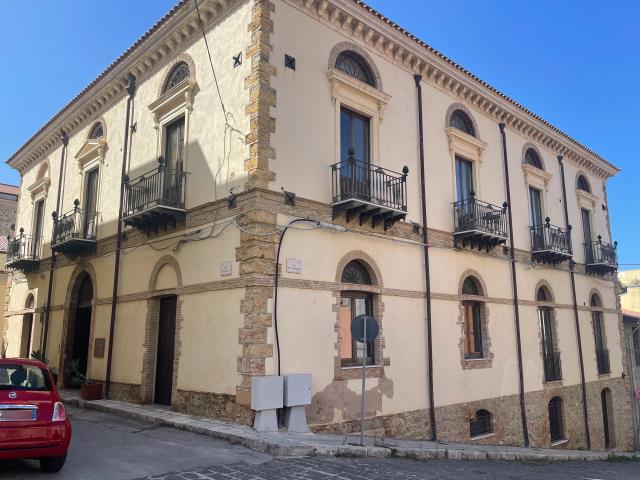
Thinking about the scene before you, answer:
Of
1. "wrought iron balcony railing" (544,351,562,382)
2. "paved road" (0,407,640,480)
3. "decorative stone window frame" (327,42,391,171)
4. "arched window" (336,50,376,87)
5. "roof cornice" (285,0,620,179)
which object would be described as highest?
"roof cornice" (285,0,620,179)

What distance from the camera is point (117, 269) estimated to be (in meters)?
14.4

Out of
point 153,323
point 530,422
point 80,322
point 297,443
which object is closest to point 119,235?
point 153,323

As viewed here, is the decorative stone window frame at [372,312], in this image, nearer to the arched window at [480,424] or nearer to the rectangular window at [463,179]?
the arched window at [480,424]

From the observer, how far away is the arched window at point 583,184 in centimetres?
2222

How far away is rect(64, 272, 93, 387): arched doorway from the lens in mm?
16344

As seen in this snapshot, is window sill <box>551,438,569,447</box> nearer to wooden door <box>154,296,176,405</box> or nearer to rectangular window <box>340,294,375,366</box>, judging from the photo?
rectangular window <box>340,294,375,366</box>

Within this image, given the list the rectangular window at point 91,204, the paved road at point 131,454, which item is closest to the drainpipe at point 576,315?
the paved road at point 131,454

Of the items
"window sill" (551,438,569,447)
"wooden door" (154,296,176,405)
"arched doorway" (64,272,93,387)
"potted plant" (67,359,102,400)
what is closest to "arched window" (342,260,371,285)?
"wooden door" (154,296,176,405)

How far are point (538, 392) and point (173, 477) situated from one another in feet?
44.2

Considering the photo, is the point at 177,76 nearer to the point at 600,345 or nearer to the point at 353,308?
the point at 353,308

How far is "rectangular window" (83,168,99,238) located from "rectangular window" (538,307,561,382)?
1489 cm

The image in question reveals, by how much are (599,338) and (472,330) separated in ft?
30.4

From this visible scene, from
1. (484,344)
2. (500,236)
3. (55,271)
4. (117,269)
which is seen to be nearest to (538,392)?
(484,344)

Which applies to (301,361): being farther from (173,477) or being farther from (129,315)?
(129,315)
